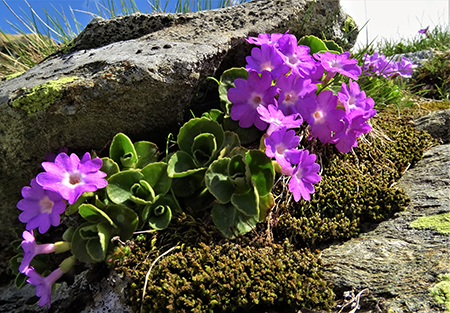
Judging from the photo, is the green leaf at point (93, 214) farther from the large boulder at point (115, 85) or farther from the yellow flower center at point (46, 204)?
the large boulder at point (115, 85)

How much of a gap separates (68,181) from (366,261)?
1770 mm

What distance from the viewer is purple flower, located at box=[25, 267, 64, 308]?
202 cm

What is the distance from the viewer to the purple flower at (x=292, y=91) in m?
2.28

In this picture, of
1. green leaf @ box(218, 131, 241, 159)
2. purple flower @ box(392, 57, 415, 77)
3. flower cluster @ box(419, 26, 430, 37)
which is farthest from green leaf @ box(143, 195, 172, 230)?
flower cluster @ box(419, 26, 430, 37)

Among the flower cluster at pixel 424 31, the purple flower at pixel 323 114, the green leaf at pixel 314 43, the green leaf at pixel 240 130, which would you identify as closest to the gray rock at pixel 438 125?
the green leaf at pixel 314 43

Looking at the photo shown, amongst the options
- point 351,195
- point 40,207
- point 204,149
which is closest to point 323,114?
point 351,195

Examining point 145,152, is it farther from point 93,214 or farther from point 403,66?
point 403,66

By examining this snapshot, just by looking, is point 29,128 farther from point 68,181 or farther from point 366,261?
point 366,261

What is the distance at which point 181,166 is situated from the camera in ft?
7.38

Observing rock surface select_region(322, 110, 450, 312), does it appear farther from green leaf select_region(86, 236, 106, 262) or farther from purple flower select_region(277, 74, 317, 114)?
green leaf select_region(86, 236, 106, 262)

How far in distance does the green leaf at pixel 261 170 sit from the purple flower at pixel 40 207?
1121mm

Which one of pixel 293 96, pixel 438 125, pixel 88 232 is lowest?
pixel 438 125

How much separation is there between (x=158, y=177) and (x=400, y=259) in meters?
1.53

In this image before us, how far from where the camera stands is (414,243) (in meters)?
1.98
